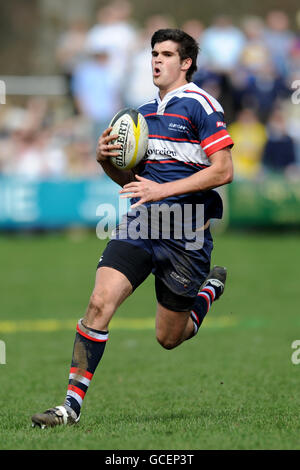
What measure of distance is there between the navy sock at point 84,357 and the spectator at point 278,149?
11993 mm

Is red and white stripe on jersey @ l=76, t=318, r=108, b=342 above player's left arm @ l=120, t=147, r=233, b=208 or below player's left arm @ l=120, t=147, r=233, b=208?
below

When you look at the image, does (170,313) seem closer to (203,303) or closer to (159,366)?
(203,303)

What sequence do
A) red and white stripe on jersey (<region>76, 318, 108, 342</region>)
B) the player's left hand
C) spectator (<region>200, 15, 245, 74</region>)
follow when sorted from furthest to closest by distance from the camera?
spectator (<region>200, 15, 245, 74</region>) → red and white stripe on jersey (<region>76, 318, 108, 342</region>) → the player's left hand

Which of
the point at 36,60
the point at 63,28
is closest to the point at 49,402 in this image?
the point at 63,28

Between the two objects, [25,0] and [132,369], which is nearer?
[132,369]

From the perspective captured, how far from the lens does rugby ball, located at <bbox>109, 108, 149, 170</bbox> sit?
5797 millimetres

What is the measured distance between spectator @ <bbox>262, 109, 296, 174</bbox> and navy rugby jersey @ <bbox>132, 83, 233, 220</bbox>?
11434mm

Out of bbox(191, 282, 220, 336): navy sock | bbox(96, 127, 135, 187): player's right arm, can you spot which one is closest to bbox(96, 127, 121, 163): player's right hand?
bbox(96, 127, 135, 187): player's right arm

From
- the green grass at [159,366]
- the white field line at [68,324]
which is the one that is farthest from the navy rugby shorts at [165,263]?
the white field line at [68,324]

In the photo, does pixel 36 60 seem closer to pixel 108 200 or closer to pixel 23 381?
pixel 108 200

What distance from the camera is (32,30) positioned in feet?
90.1

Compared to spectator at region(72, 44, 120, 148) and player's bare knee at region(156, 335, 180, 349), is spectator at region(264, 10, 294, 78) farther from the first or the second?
player's bare knee at region(156, 335, 180, 349)

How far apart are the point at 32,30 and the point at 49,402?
22.3 metres

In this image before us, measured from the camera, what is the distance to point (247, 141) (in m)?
17.4
